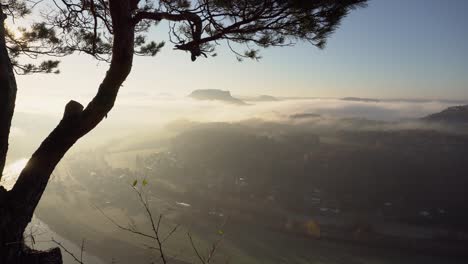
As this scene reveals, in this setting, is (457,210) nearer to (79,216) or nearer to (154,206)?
(154,206)

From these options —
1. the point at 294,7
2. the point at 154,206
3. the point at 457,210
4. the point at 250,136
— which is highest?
the point at 294,7

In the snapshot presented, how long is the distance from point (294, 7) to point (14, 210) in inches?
130

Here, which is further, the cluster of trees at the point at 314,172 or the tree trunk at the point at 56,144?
the cluster of trees at the point at 314,172

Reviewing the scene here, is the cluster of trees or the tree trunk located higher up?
the tree trunk

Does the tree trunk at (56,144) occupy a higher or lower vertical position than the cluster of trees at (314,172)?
higher

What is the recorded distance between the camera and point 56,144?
2926mm

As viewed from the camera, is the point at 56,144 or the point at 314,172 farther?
the point at 314,172

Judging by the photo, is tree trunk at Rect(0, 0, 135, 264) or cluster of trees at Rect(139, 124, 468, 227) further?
cluster of trees at Rect(139, 124, 468, 227)

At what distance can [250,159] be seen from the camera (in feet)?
377

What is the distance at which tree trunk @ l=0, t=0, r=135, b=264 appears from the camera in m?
2.79

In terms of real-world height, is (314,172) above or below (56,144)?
below

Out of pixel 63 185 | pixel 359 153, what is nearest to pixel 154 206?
pixel 63 185

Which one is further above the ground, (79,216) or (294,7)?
(294,7)

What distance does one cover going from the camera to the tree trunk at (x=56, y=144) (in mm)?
2793
